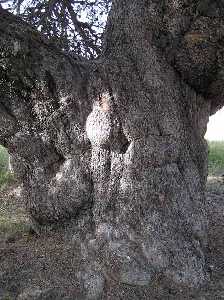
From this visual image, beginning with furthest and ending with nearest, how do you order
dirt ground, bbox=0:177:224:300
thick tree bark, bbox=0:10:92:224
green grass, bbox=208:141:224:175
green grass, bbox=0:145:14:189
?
green grass, bbox=208:141:224:175 → green grass, bbox=0:145:14:189 → thick tree bark, bbox=0:10:92:224 → dirt ground, bbox=0:177:224:300

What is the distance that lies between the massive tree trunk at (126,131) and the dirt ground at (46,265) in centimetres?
17

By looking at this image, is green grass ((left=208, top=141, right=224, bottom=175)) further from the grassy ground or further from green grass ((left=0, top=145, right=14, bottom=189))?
the grassy ground

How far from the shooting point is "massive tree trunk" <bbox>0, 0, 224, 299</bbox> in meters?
3.68

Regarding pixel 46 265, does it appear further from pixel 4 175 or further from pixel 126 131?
pixel 4 175

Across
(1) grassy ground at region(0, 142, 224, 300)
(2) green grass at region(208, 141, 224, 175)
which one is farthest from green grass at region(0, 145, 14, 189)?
(2) green grass at region(208, 141, 224, 175)

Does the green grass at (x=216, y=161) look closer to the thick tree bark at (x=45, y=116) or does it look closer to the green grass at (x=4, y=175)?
the green grass at (x=4, y=175)

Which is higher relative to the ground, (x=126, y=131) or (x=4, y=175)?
(x=126, y=131)

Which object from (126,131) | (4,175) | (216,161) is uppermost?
Result: (126,131)

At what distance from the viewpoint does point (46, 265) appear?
379cm

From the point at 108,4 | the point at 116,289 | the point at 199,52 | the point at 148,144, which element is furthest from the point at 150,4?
the point at 108,4

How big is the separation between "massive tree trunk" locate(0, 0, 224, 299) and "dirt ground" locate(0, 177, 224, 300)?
17cm

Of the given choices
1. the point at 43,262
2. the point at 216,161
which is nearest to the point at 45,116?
the point at 43,262

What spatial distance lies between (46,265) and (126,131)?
1.18m

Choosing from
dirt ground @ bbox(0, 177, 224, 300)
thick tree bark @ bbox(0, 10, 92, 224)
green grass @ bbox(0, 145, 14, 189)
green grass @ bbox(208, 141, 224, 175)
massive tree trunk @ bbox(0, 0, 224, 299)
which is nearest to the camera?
dirt ground @ bbox(0, 177, 224, 300)
